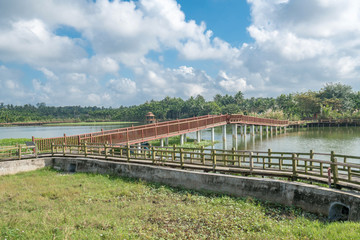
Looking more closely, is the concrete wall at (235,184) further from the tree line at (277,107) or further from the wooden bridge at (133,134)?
the tree line at (277,107)

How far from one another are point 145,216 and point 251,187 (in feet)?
16.7

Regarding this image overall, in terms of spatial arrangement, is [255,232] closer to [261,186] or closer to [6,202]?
[261,186]

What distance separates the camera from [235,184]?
12.0 metres

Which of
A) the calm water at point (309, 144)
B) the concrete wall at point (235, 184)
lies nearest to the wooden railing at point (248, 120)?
the calm water at point (309, 144)

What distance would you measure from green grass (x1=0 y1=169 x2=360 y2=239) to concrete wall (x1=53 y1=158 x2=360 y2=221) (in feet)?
1.60

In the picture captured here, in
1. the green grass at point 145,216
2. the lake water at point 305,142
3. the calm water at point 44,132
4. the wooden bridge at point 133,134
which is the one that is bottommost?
the lake water at point 305,142

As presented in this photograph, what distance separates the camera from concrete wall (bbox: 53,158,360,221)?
9.43 meters

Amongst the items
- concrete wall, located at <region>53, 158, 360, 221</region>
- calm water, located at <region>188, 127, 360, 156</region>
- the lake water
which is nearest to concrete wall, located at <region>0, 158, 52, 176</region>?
concrete wall, located at <region>53, 158, 360, 221</region>

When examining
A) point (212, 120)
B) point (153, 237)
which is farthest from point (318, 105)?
point (153, 237)

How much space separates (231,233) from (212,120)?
33.2m

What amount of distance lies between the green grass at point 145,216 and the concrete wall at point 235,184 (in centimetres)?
50

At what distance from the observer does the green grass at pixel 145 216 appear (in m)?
7.56

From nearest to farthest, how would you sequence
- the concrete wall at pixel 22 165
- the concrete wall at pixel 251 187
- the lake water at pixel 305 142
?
the concrete wall at pixel 251 187
the concrete wall at pixel 22 165
the lake water at pixel 305 142

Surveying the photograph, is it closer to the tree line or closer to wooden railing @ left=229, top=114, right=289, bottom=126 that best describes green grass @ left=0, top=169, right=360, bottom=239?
wooden railing @ left=229, top=114, right=289, bottom=126
